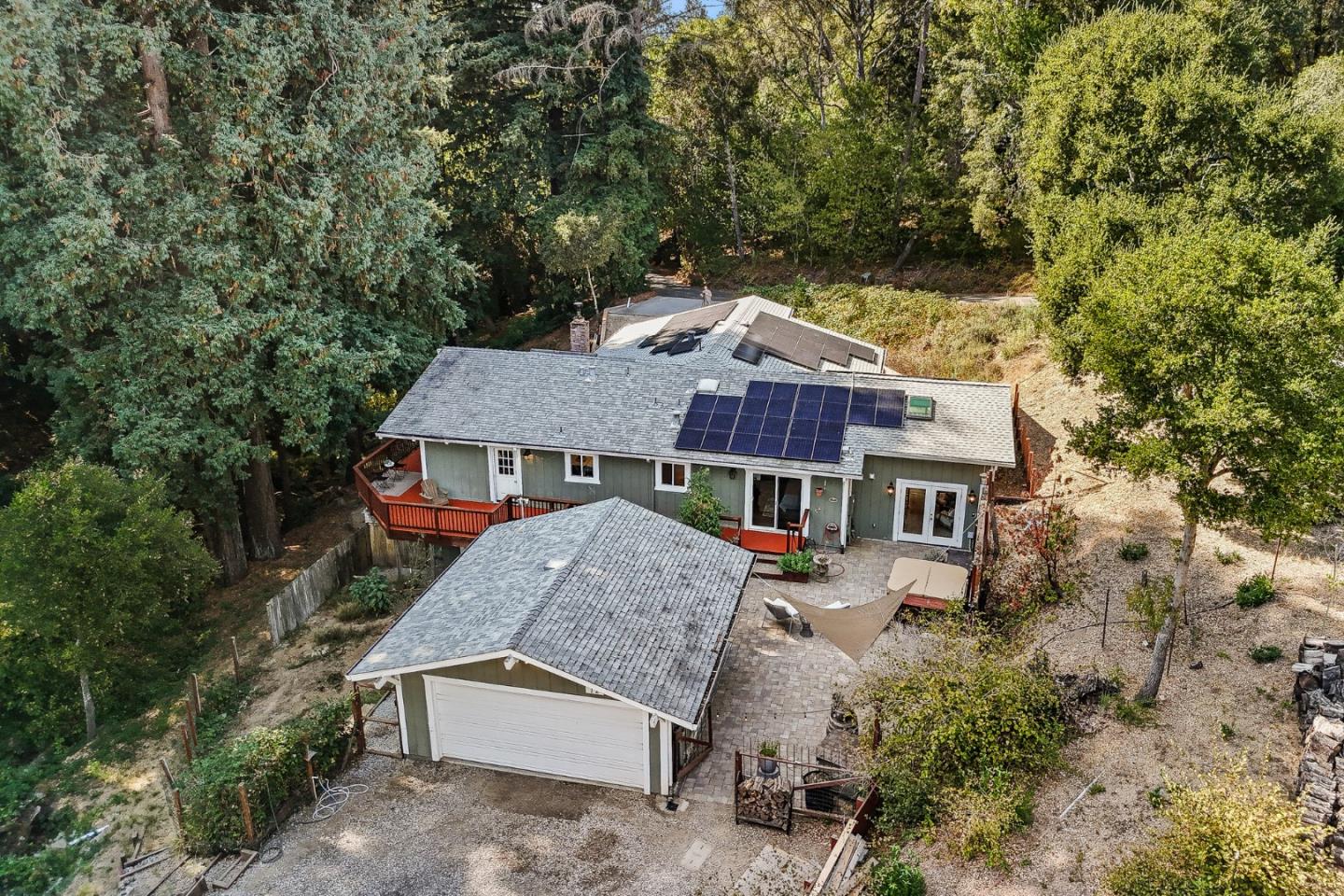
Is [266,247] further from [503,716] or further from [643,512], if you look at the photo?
[503,716]

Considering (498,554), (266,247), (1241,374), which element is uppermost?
(266,247)

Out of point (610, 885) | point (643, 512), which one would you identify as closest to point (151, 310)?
point (643, 512)

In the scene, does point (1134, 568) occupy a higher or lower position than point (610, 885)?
higher

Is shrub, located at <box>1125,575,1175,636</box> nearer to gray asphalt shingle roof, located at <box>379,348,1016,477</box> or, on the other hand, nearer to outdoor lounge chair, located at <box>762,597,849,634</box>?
gray asphalt shingle roof, located at <box>379,348,1016,477</box>

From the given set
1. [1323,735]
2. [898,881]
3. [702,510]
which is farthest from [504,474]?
[1323,735]

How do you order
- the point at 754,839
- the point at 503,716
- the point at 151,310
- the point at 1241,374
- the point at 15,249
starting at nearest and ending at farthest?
the point at 1241,374 → the point at 754,839 → the point at 503,716 → the point at 15,249 → the point at 151,310

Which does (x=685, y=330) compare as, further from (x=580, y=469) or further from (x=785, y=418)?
(x=580, y=469)

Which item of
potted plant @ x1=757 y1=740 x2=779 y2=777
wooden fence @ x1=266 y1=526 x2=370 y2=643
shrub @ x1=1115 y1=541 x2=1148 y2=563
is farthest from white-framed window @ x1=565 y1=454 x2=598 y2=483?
shrub @ x1=1115 y1=541 x2=1148 y2=563
